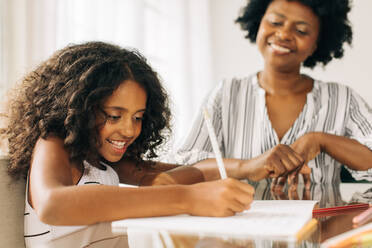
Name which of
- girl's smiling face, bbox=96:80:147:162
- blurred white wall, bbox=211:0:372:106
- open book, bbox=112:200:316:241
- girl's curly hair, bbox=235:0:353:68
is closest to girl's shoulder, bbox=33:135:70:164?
girl's smiling face, bbox=96:80:147:162

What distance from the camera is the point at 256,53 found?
3.55m

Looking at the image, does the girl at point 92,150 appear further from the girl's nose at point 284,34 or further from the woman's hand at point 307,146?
the girl's nose at point 284,34

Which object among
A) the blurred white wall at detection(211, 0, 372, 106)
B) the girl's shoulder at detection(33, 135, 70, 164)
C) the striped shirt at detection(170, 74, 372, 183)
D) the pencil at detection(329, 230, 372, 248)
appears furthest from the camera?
the blurred white wall at detection(211, 0, 372, 106)

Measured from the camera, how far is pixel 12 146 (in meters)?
0.83

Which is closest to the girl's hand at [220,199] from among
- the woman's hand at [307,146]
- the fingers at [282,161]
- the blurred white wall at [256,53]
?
the fingers at [282,161]

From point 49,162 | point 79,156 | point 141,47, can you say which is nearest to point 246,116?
point 79,156

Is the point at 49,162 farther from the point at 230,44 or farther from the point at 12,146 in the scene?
the point at 230,44

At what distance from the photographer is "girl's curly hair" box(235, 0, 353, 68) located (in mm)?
1384

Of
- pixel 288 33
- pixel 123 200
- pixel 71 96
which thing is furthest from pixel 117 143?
pixel 288 33

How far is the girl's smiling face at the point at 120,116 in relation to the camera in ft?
2.71

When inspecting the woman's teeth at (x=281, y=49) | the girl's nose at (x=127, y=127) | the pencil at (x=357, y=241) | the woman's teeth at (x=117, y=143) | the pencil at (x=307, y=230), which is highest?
the woman's teeth at (x=281, y=49)

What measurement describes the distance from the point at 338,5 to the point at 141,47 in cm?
156

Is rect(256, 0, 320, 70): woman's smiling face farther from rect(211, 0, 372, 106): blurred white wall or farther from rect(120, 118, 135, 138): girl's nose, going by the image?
rect(211, 0, 372, 106): blurred white wall

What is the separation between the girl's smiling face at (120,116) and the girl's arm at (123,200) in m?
0.22
